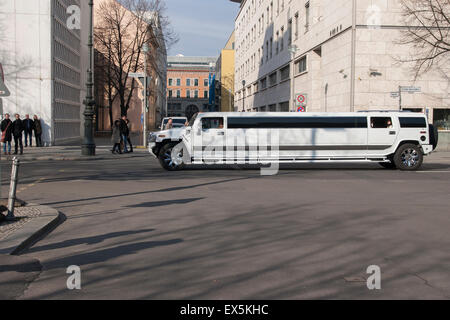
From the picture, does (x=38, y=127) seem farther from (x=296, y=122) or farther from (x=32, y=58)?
(x=296, y=122)

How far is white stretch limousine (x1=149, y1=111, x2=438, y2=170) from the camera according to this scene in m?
16.7

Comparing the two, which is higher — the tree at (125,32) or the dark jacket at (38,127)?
the tree at (125,32)

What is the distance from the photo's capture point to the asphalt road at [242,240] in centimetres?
461

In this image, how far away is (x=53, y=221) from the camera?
7.54 metres

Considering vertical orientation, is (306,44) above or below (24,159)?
above

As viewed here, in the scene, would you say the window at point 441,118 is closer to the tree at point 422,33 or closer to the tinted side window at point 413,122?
the tree at point 422,33

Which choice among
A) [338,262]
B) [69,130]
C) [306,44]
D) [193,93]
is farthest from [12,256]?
[193,93]

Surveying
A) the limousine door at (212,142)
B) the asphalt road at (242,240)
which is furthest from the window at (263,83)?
the asphalt road at (242,240)

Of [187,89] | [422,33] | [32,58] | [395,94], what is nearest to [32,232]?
[395,94]

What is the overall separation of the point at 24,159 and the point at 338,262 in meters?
17.2

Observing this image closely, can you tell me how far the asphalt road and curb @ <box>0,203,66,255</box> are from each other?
0.15 metres

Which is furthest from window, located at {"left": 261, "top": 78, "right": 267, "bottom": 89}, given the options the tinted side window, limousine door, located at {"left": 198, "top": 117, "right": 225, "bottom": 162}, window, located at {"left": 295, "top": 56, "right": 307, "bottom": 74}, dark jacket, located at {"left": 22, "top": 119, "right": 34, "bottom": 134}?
limousine door, located at {"left": 198, "top": 117, "right": 225, "bottom": 162}

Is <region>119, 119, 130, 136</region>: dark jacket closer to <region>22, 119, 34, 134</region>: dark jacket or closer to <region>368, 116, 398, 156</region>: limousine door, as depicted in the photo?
<region>22, 119, 34, 134</region>: dark jacket
